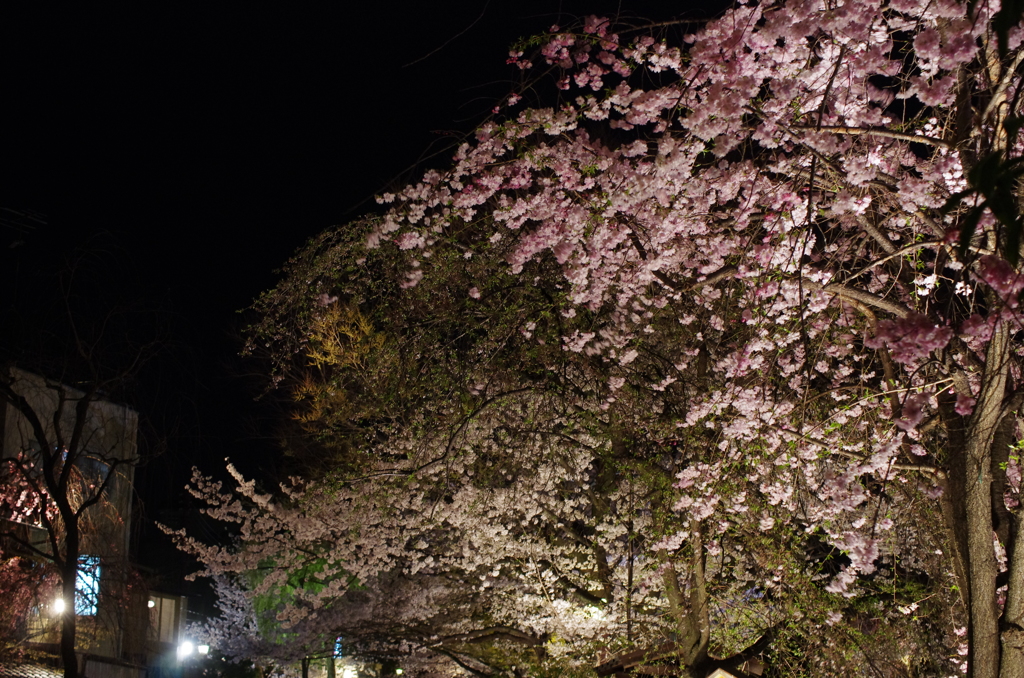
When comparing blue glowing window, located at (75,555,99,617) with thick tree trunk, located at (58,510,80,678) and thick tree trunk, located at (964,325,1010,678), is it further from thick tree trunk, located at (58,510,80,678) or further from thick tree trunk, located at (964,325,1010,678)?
thick tree trunk, located at (964,325,1010,678)

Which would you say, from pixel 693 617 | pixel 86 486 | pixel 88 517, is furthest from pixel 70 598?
pixel 693 617

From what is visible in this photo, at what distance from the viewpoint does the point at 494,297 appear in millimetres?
9969

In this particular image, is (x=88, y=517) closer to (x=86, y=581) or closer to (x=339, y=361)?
(x=86, y=581)

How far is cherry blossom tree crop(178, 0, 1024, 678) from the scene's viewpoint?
15.8ft

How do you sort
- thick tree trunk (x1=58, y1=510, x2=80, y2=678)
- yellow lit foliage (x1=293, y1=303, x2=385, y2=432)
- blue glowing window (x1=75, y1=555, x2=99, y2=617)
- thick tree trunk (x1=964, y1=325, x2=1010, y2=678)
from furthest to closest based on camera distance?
yellow lit foliage (x1=293, y1=303, x2=385, y2=432), blue glowing window (x1=75, y1=555, x2=99, y2=617), thick tree trunk (x1=58, y1=510, x2=80, y2=678), thick tree trunk (x1=964, y1=325, x2=1010, y2=678)

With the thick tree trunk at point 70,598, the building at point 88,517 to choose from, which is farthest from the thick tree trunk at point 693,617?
the thick tree trunk at point 70,598

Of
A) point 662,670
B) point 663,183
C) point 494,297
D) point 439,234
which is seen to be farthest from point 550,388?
point 663,183

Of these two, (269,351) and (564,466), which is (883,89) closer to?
(564,466)

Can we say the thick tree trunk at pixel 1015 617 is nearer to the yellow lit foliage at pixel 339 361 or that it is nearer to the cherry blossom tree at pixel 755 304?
the cherry blossom tree at pixel 755 304

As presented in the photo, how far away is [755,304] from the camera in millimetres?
6172

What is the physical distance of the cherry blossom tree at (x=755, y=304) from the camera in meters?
4.81

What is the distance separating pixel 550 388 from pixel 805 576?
126 inches

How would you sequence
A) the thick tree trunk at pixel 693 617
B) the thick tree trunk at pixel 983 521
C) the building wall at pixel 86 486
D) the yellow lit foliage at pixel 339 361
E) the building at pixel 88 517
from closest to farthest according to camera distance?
1. the thick tree trunk at pixel 983 521
2. the building at pixel 88 517
3. the thick tree trunk at pixel 693 617
4. the yellow lit foliage at pixel 339 361
5. the building wall at pixel 86 486

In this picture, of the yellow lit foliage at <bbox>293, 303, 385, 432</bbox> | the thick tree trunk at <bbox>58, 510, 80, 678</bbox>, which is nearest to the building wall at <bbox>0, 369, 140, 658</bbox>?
the thick tree trunk at <bbox>58, 510, 80, 678</bbox>
